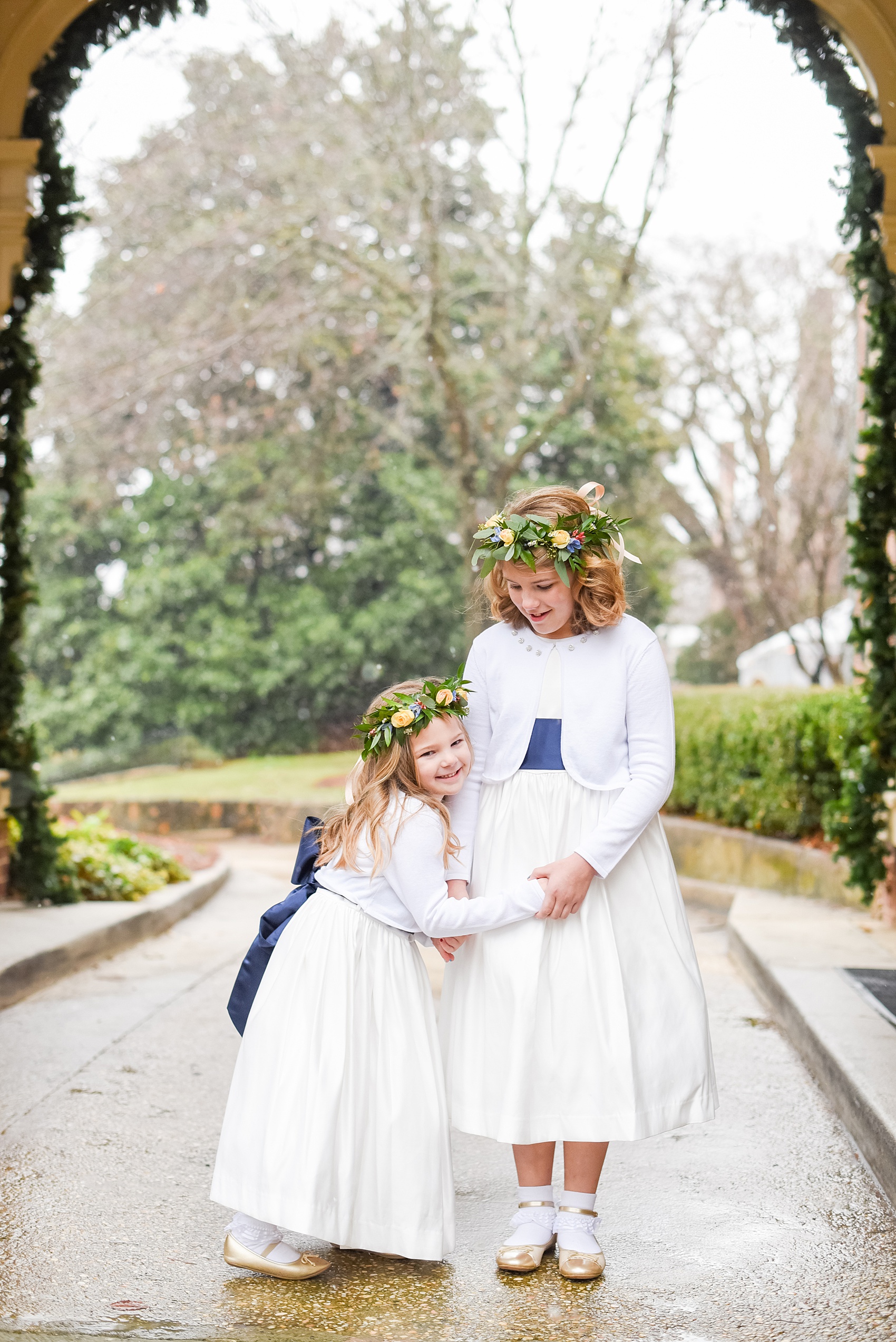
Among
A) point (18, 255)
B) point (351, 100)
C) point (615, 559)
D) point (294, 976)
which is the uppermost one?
point (351, 100)

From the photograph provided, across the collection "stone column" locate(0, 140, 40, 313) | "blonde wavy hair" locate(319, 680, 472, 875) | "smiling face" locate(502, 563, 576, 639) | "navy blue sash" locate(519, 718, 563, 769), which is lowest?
"blonde wavy hair" locate(319, 680, 472, 875)

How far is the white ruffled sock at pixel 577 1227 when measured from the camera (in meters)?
2.71

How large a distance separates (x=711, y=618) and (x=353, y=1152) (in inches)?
738

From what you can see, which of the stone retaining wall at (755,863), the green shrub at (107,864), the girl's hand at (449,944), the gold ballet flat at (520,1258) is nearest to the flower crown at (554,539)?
the girl's hand at (449,944)

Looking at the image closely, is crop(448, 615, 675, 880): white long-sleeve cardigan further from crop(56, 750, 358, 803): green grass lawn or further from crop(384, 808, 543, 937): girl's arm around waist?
crop(56, 750, 358, 803): green grass lawn

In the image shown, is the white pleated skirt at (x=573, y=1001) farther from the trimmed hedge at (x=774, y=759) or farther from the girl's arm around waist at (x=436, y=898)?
the trimmed hedge at (x=774, y=759)

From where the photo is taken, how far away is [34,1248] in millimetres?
2828

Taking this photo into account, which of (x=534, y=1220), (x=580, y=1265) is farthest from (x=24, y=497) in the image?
(x=580, y=1265)

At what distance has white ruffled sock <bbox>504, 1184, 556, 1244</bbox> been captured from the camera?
2775mm

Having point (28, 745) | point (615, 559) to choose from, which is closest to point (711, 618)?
point (28, 745)

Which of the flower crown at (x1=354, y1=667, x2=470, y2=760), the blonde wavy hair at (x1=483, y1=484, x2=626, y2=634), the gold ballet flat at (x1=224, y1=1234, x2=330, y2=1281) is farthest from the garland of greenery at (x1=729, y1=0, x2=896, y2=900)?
the gold ballet flat at (x1=224, y1=1234, x2=330, y2=1281)

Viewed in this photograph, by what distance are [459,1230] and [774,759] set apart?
637 cm

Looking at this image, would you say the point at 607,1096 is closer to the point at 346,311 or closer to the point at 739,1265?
the point at 739,1265

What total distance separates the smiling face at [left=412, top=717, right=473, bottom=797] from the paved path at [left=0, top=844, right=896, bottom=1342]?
1.03m
